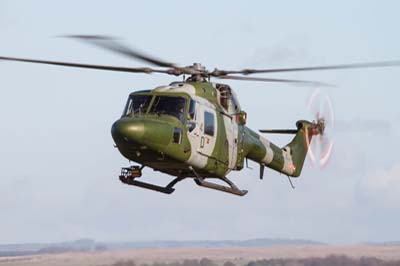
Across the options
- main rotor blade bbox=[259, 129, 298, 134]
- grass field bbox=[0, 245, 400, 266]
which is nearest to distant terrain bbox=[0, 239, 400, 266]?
grass field bbox=[0, 245, 400, 266]

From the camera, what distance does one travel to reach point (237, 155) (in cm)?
2686

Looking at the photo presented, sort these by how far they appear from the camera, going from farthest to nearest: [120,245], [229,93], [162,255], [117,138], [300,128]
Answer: [120,245] → [162,255] → [300,128] → [229,93] → [117,138]

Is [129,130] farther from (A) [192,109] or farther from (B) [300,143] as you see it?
(B) [300,143]

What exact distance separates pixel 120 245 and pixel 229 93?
31.4m

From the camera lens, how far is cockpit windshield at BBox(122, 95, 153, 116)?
24141mm

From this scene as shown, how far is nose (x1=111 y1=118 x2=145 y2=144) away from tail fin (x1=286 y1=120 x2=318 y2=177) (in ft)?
30.6

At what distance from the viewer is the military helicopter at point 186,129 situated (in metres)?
23.4

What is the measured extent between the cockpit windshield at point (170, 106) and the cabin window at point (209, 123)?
89 cm

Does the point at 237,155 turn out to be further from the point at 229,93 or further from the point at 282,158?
the point at 282,158

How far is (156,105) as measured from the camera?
24.2 m

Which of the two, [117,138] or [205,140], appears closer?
[117,138]

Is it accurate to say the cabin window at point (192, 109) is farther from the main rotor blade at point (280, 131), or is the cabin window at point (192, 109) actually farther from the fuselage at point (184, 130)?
the main rotor blade at point (280, 131)

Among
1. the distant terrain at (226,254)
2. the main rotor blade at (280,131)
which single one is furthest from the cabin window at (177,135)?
the distant terrain at (226,254)

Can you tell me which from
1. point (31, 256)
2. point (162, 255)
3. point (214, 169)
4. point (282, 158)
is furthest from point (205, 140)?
point (31, 256)
